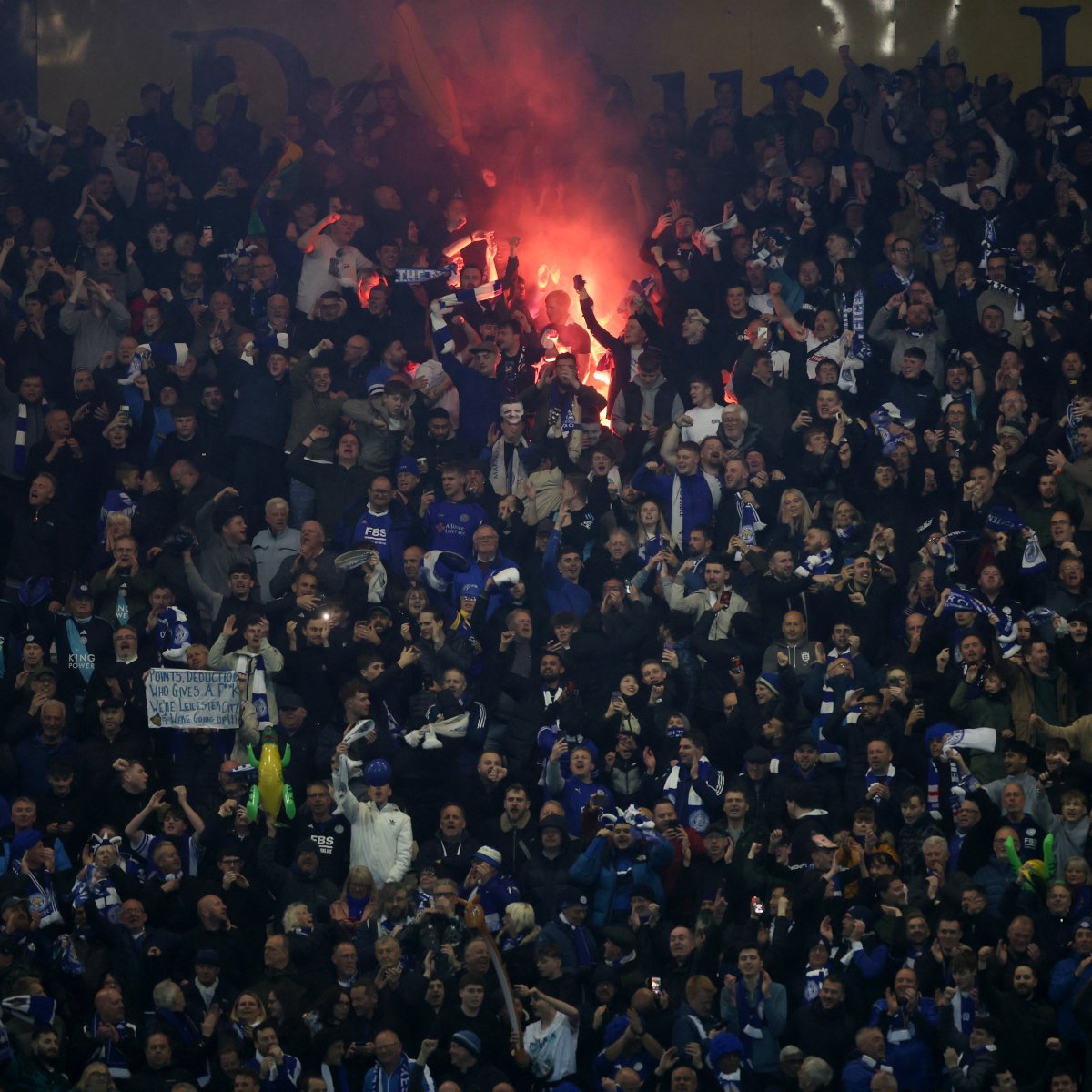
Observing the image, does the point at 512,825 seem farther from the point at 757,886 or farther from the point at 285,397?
the point at 285,397

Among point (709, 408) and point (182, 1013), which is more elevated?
point (709, 408)

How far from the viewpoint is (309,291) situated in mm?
19453

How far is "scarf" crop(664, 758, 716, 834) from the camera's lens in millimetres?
15391

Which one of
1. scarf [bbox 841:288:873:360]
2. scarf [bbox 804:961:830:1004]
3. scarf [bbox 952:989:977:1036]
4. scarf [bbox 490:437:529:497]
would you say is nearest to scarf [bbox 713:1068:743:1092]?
scarf [bbox 804:961:830:1004]

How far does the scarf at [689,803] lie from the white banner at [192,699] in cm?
319

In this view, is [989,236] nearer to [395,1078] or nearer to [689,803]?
[689,803]

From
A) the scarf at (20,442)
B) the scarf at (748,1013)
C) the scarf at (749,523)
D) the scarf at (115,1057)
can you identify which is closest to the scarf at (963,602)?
the scarf at (749,523)

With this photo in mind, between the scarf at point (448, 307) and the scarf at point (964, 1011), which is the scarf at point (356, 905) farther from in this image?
the scarf at point (448, 307)

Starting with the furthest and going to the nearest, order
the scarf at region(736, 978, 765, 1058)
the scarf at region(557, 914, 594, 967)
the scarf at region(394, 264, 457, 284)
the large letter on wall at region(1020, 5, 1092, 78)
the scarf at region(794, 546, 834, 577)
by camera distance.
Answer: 1. the large letter on wall at region(1020, 5, 1092, 78)
2. the scarf at region(394, 264, 457, 284)
3. the scarf at region(794, 546, 834, 577)
4. the scarf at region(557, 914, 594, 967)
5. the scarf at region(736, 978, 765, 1058)

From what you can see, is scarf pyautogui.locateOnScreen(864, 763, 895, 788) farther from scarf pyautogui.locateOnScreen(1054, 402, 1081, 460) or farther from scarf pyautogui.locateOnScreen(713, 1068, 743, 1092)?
scarf pyautogui.locateOnScreen(1054, 402, 1081, 460)

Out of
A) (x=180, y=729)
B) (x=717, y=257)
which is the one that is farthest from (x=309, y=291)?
(x=180, y=729)

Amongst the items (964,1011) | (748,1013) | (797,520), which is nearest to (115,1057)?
(748,1013)

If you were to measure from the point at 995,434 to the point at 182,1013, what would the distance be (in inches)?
314

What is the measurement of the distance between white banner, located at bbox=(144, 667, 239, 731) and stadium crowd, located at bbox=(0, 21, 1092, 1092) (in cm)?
14
